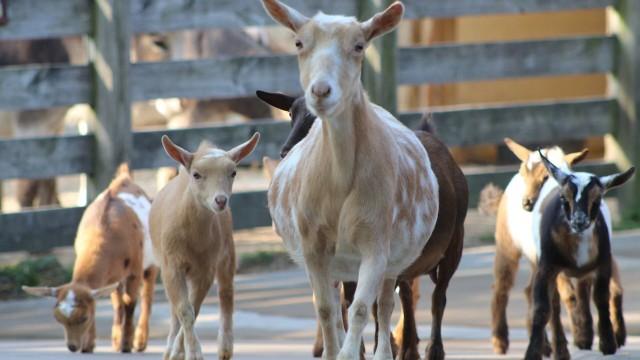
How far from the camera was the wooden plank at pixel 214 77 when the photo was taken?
1327cm

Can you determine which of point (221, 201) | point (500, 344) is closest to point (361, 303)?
point (221, 201)

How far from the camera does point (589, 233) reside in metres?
8.78

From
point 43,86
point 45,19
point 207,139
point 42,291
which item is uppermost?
point 45,19

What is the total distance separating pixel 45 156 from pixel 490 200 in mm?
3496

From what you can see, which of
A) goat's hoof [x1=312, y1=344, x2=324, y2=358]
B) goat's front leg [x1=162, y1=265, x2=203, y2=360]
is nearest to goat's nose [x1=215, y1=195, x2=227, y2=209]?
goat's front leg [x1=162, y1=265, x2=203, y2=360]

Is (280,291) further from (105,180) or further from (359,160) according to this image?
(359,160)

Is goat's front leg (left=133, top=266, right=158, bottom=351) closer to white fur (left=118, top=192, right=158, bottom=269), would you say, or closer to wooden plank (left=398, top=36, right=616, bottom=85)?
white fur (left=118, top=192, right=158, bottom=269)

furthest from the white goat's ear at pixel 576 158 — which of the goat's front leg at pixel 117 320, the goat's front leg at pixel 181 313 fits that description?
the goat's front leg at pixel 117 320

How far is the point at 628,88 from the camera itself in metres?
15.5

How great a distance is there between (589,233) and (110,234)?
3.28 metres

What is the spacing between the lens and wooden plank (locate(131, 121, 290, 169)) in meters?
13.2

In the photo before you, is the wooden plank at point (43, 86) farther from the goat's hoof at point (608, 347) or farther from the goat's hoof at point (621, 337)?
the goat's hoof at point (608, 347)

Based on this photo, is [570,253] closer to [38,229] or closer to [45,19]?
[38,229]

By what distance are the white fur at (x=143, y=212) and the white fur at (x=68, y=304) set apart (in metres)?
0.80
